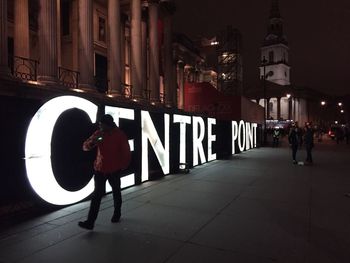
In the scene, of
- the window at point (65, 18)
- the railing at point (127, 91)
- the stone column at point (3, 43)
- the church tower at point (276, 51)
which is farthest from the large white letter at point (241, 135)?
the church tower at point (276, 51)

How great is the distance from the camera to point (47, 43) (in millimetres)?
13867

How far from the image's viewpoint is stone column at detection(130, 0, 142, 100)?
69.2ft

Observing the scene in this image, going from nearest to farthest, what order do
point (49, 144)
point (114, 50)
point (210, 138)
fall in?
point (49, 144)
point (210, 138)
point (114, 50)

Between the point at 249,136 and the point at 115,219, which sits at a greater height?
the point at 249,136

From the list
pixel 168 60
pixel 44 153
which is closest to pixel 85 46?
pixel 168 60

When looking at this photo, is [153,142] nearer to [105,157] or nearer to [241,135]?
[105,157]

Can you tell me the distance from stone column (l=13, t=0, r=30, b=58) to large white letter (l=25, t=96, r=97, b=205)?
12015 mm

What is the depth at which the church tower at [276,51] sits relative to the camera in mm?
136625

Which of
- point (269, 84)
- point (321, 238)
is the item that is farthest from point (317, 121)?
point (321, 238)

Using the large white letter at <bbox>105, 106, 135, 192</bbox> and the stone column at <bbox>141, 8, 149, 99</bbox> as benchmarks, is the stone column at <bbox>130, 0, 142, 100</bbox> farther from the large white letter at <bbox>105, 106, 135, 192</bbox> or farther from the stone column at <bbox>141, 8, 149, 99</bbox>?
the large white letter at <bbox>105, 106, 135, 192</bbox>

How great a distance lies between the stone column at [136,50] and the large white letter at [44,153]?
14.1 meters

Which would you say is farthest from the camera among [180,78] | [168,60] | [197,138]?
[180,78]

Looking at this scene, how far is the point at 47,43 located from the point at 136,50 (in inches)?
318

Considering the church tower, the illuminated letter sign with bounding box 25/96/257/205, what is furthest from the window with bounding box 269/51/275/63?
the illuminated letter sign with bounding box 25/96/257/205
